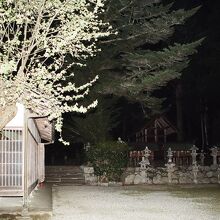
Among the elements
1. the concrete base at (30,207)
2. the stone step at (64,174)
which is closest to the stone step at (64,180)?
the stone step at (64,174)

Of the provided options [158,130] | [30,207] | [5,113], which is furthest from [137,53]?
[5,113]

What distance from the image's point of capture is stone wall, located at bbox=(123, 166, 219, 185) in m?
22.5

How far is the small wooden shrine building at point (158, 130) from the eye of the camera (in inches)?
1203

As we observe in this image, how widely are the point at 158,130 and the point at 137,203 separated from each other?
16.0m

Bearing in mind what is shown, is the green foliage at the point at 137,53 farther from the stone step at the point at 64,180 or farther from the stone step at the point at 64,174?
the stone step at the point at 64,180

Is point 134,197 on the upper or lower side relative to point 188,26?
lower

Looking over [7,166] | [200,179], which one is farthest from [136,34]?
[7,166]

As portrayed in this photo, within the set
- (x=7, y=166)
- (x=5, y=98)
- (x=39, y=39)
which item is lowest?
(x=7, y=166)

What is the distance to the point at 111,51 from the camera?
24344 mm

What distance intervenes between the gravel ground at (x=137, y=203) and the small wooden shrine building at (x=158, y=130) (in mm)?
9770

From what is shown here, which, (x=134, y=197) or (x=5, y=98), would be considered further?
(x=134, y=197)

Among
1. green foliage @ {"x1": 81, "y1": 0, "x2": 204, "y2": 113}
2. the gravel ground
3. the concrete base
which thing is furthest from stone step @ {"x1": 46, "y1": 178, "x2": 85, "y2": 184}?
the concrete base

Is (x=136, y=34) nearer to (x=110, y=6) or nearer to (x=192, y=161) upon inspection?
(x=110, y=6)

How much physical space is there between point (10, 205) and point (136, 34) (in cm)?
1336
